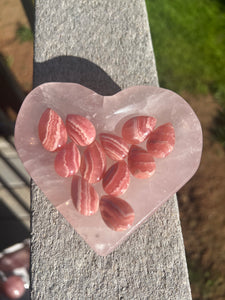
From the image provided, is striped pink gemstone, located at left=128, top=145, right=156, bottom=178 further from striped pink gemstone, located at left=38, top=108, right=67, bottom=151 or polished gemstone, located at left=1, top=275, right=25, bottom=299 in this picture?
polished gemstone, located at left=1, top=275, right=25, bottom=299

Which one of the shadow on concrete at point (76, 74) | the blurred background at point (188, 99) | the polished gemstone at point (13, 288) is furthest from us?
the blurred background at point (188, 99)

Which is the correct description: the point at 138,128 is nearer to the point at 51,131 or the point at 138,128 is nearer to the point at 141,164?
the point at 141,164

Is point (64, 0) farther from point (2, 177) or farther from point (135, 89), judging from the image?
point (2, 177)

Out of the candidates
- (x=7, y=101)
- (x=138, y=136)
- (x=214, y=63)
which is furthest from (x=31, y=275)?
(x=214, y=63)

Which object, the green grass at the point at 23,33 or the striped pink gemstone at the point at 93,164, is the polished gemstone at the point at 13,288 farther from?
the green grass at the point at 23,33

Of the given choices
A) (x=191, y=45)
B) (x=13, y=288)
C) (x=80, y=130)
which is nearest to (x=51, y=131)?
(x=80, y=130)

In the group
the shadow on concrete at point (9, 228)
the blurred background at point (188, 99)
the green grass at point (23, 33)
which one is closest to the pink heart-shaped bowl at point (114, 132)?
the blurred background at point (188, 99)
